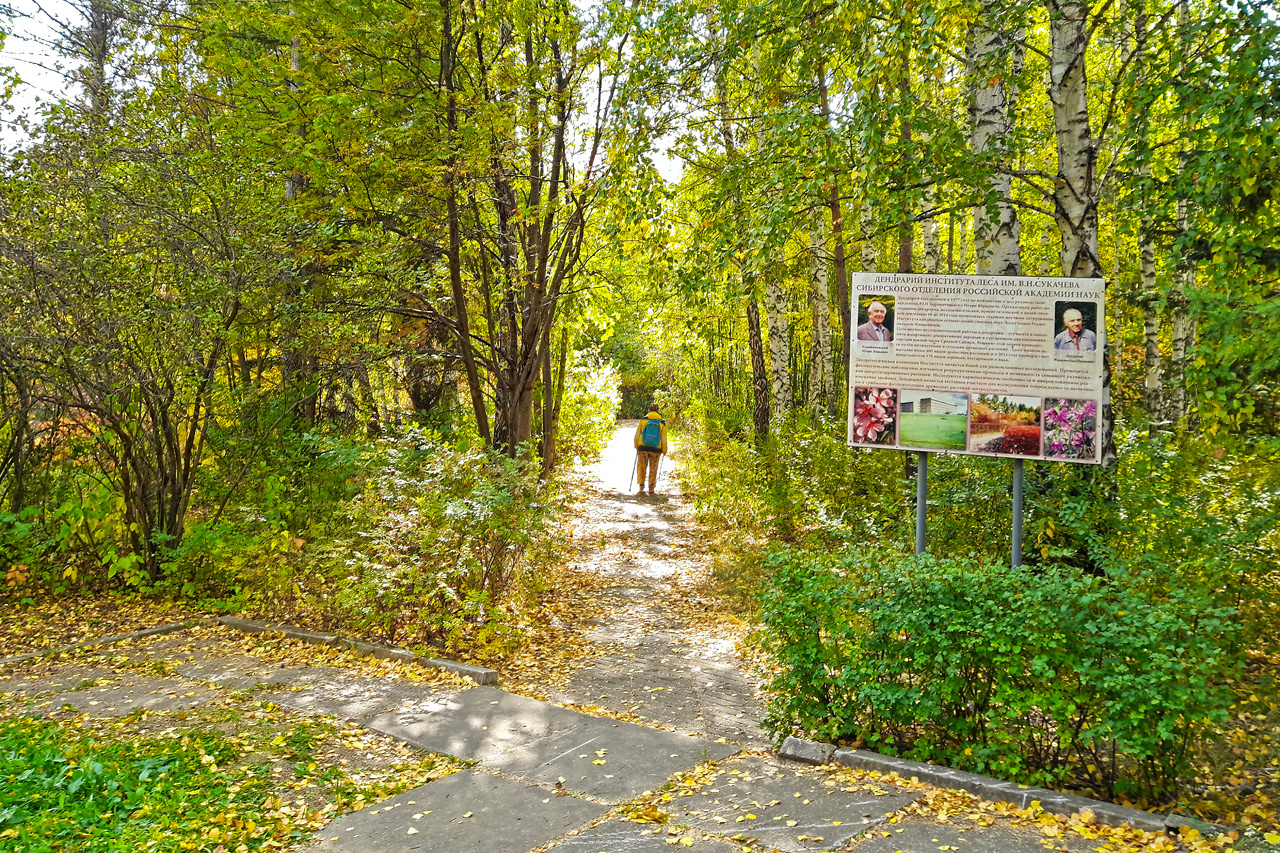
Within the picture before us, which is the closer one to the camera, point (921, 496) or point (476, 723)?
point (476, 723)

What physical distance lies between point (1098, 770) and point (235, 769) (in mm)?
4543

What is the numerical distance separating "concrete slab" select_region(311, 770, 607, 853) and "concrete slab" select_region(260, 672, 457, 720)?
1435mm

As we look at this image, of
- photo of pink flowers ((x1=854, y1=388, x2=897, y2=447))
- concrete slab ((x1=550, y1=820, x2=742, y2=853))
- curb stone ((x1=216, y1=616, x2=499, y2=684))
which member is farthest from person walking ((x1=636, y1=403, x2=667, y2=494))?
concrete slab ((x1=550, y1=820, x2=742, y2=853))

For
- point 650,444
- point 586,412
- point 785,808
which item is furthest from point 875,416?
point 586,412

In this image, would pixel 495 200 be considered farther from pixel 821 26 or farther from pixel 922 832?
pixel 922 832

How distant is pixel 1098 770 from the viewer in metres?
4.33

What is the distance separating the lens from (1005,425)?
5.89 metres

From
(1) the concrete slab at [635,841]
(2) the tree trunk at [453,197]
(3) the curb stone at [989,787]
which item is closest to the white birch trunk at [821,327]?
(2) the tree trunk at [453,197]

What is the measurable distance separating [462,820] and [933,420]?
13.4 feet

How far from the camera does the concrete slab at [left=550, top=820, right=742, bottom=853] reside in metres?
3.70

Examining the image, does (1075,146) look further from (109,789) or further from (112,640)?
(112,640)

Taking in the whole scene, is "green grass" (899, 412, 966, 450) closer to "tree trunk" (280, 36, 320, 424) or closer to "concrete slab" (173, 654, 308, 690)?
"concrete slab" (173, 654, 308, 690)

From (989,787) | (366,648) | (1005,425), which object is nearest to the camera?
(989,787)

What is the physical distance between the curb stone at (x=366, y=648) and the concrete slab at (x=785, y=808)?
2600 millimetres
